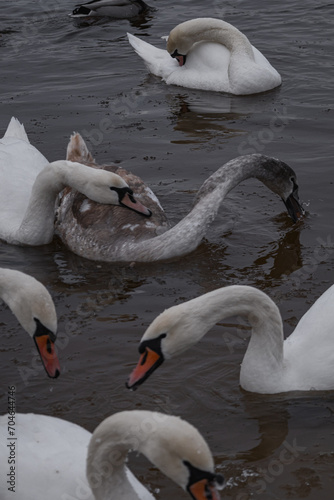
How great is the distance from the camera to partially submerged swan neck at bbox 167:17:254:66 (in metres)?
12.5

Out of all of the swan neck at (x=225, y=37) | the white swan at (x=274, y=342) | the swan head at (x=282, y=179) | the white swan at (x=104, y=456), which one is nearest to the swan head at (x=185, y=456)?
the white swan at (x=104, y=456)

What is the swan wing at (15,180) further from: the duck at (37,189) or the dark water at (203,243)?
the dark water at (203,243)

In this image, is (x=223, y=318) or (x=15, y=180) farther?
(x=15, y=180)

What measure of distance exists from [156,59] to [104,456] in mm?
9470

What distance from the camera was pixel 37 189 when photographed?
8.66m

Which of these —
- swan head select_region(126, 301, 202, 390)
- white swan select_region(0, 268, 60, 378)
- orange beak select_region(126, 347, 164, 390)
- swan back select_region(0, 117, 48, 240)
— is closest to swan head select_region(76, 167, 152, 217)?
swan back select_region(0, 117, 48, 240)

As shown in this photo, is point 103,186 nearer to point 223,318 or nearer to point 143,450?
point 223,318

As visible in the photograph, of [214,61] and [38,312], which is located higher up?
A: [38,312]

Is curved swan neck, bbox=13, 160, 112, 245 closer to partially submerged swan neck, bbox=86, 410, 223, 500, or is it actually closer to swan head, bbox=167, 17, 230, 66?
partially submerged swan neck, bbox=86, 410, 223, 500

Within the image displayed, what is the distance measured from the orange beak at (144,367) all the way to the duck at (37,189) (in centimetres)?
291

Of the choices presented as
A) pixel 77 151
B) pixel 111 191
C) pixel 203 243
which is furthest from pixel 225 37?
pixel 111 191

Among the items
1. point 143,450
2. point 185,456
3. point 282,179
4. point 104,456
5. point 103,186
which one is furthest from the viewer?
point 282,179

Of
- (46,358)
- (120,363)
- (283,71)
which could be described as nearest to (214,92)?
(283,71)

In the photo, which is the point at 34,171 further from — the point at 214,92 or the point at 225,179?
the point at 214,92
